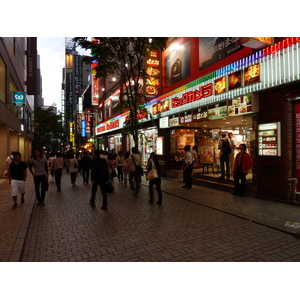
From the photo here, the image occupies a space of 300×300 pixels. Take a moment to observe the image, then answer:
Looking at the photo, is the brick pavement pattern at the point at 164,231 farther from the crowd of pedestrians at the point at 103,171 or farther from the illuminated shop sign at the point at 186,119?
the illuminated shop sign at the point at 186,119

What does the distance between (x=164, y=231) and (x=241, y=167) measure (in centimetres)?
473

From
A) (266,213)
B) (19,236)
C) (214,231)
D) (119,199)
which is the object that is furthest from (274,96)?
(19,236)

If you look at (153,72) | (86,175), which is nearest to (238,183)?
(86,175)

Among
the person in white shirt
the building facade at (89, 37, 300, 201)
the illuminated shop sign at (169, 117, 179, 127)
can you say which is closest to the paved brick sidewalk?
the building facade at (89, 37, 300, 201)

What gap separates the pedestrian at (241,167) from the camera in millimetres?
8492

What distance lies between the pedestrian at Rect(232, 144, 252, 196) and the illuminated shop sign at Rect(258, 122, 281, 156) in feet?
1.67

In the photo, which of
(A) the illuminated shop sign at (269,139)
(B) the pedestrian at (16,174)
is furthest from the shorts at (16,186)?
(A) the illuminated shop sign at (269,139)

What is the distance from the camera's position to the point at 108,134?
2788 centimetres

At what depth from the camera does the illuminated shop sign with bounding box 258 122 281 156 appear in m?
7.64

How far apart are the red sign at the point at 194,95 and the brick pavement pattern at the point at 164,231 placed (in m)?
4.85

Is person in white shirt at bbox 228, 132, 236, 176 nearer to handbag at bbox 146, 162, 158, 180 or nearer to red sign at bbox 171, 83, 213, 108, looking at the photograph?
red sign at bbox 171, 83, 213, 108

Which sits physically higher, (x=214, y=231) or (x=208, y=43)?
(x=208, y=43)

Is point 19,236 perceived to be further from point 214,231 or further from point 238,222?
point 238,222

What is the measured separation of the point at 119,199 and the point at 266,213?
16.6ft
